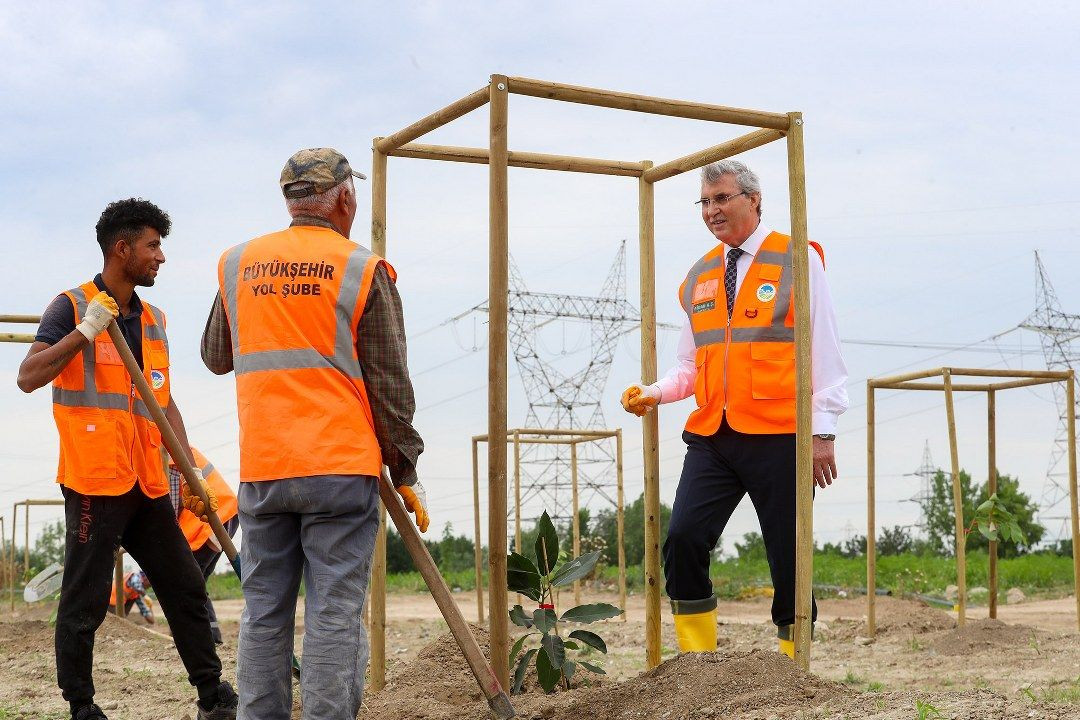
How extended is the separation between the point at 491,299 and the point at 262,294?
942 millimetres

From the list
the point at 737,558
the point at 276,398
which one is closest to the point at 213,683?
the point at 276,398

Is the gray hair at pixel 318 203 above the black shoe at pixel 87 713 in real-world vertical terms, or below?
above

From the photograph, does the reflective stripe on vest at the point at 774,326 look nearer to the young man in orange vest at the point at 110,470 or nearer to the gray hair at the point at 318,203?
the gray hair at the point at 318,203

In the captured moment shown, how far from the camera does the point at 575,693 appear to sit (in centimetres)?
472

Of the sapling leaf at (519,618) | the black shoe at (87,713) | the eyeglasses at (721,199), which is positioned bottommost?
the black shoe at (87,713)

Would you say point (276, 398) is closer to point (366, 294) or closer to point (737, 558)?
point (366, 294)

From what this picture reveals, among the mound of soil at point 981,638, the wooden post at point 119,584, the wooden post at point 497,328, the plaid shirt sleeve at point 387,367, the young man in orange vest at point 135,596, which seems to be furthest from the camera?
the young man in orange vest at point 135,596

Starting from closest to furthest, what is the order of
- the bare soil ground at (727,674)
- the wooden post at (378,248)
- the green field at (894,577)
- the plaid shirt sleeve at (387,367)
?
the plaid shirt sleeve at (387,367)
the bare soil ground at (727,674)
the wooden post at (378,248)
the green field at (894,577)

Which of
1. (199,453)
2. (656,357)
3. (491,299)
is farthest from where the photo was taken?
(199,453)

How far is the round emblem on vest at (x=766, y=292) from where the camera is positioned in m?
4.79

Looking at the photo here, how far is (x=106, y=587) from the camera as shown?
4910 millimetres

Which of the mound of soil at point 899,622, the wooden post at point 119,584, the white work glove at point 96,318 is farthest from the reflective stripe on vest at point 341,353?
the wooden post at point 119,584

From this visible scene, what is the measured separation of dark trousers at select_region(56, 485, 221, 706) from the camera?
4.79 m

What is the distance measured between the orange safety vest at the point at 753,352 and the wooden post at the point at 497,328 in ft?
3.20
